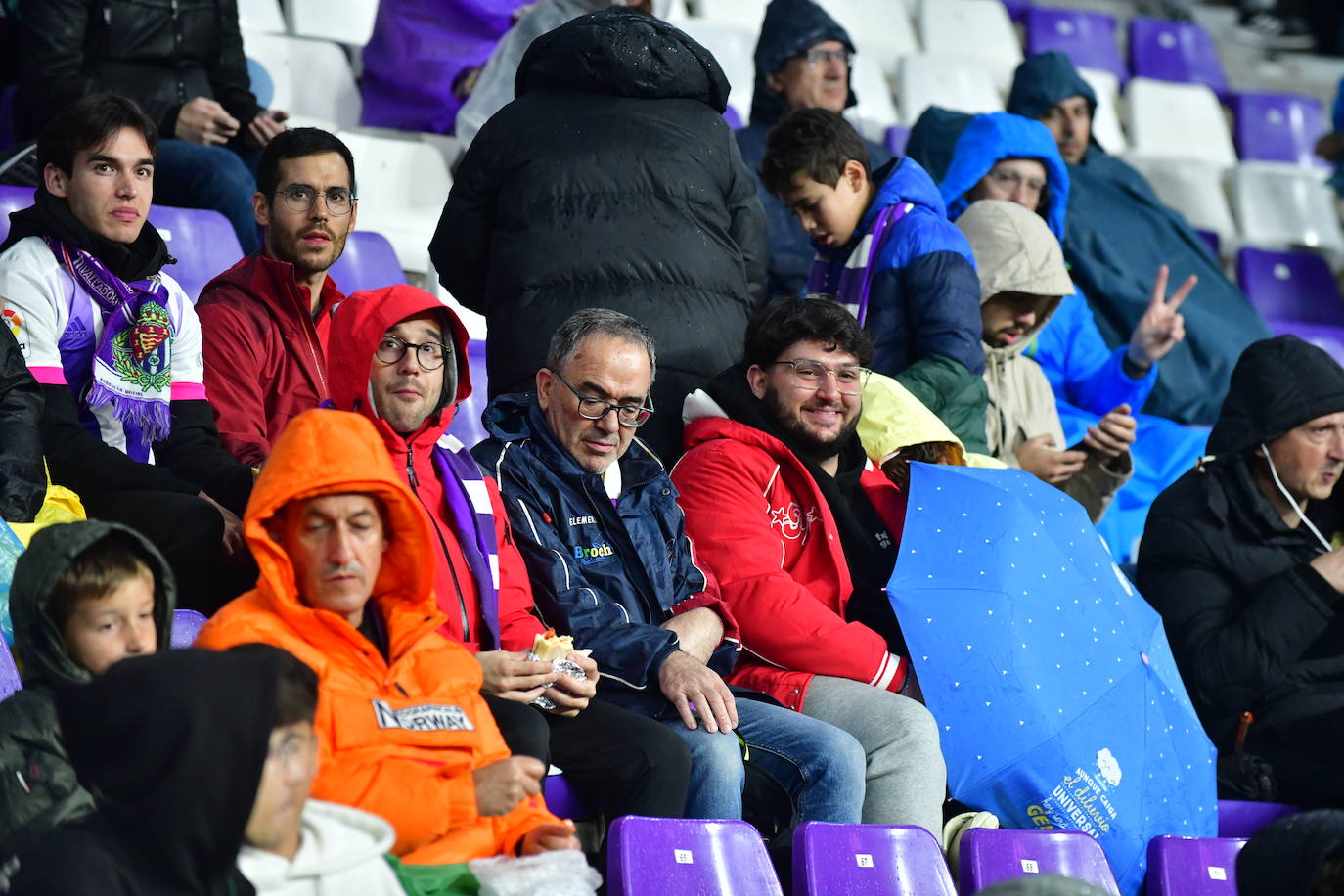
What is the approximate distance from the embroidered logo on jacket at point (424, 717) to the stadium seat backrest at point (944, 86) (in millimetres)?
5629

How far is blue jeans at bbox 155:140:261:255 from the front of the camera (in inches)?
197

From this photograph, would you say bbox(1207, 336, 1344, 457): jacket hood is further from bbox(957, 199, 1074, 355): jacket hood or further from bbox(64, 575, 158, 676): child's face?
bbox(64, 575, 158, 676): child's face

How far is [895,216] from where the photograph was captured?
15.2ft

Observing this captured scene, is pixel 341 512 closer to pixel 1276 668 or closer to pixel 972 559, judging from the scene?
pixel 972 559

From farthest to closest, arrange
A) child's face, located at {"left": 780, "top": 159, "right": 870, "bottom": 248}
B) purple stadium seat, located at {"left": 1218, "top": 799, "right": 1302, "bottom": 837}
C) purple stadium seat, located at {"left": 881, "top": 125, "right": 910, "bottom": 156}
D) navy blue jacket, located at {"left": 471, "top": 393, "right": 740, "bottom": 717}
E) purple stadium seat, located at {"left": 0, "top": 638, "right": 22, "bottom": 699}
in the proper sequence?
1. purple stadium seat, located at {"left": 881, "top": 125, "right": 910, "bottom": 156}
2. child's face, located at {"left": 780, "top": 159, "right": 870, "bottom": 248}
3. purple stadium seat, located at {"left": 1218, "top": 799, "right": 1302, "bottom": 837}
4. navy blue jacket, located at {"left": 471, "top": 393, "right": 740, "bottom": 717}
5. purple stadium seat, located at {"left": 0, "top": 638, "right": 22, "bottom": 699}

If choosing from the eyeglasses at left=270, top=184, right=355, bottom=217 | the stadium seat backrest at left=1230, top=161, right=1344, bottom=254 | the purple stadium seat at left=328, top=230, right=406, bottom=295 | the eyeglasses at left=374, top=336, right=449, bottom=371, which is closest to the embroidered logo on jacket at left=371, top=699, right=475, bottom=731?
the eyeglasses at left=374, top=336, right=449, bottom=371

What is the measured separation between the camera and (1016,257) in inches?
200

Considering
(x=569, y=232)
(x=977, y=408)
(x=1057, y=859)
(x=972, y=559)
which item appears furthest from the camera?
(x=977, y=408)

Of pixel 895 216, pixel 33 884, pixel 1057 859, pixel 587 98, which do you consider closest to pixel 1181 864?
pixel 1057 859

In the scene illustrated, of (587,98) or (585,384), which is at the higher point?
(587,98)

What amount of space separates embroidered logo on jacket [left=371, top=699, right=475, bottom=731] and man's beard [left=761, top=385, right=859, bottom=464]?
1353 mm

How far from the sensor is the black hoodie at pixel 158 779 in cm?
211

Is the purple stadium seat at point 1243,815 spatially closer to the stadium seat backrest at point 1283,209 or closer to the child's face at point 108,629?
the child's face at point 108,629

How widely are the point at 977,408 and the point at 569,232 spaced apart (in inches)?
44.8
